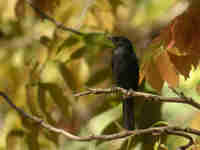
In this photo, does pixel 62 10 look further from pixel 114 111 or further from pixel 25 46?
pixel 25 46

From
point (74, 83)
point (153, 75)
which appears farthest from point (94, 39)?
point (153, 75)

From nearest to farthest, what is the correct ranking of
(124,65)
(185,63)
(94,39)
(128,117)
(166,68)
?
(185,63)
(166,68)
(128,117)
(94,39)
(124,65)

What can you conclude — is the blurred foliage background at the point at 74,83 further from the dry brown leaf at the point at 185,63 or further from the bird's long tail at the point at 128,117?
the dry brown leaf at the point at 185,63

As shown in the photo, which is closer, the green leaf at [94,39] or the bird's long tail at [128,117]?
the bird's long tail at [128,117]

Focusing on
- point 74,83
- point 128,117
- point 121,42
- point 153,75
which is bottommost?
point 128,117

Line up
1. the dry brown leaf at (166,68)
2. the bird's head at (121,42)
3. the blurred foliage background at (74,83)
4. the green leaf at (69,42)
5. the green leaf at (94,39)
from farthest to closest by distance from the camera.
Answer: the bird's head at (121,42) → the green leaf at (94,39) → the green leaf at (69,42) → the blurred foliage background at (74,83) → the dry brown leaf at (166,68)

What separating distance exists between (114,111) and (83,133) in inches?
11.8

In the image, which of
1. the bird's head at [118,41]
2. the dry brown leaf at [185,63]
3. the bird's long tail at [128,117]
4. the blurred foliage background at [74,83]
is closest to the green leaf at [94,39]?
the blurred foliage background at [74,83]

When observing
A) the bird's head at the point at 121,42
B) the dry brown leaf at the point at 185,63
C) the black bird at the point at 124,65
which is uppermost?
the bird's head at the point at 121,42

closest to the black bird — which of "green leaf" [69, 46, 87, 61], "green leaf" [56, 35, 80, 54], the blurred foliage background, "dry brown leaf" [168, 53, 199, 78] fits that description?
the blurred foliage background

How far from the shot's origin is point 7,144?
3.79m

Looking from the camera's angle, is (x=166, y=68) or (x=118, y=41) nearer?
(x=166, y=68)

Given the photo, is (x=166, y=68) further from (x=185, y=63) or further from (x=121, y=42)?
(x=121, y=42)

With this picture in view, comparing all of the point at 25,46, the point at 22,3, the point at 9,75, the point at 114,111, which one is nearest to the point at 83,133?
the point at 114,111
